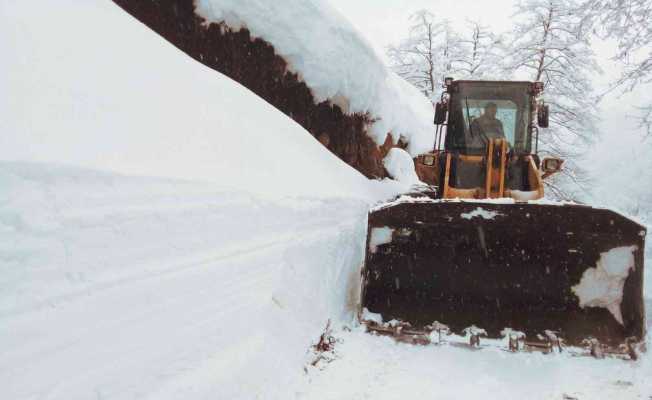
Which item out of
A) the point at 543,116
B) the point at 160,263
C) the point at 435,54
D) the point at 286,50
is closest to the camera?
the point at 160,263

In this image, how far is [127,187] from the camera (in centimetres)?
250

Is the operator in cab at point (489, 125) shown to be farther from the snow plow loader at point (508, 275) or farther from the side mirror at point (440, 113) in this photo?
the snow plow loader at point (508, 275)

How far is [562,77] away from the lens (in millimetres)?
16438

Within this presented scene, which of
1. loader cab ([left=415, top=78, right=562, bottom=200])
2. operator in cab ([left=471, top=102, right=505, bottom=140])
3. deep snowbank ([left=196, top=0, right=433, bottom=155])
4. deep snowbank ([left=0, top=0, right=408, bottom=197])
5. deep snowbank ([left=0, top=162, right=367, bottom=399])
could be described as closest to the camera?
deep snowbank ([left=0, top=162, right=367, bottom=399])

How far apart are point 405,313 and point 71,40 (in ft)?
11.4

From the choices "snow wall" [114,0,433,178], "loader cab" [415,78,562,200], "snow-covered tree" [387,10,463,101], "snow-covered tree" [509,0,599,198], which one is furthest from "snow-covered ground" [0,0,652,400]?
"snow-covered tree" [387,10,463,101]

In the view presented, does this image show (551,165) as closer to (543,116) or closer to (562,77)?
(543,116)

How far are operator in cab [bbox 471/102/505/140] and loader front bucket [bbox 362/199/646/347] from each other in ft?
8.34

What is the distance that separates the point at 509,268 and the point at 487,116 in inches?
112

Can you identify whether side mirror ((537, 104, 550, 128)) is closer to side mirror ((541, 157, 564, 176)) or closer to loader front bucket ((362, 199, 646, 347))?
side mirror ((541, 157, 564, 176))

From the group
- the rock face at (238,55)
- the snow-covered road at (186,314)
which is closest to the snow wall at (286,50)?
the rock face at (238,55)

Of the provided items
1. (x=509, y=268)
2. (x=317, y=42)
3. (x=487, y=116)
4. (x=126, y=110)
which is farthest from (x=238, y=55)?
(x=509, y=268)

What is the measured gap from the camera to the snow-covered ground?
1.86m

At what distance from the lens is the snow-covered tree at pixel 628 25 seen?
805 cm
